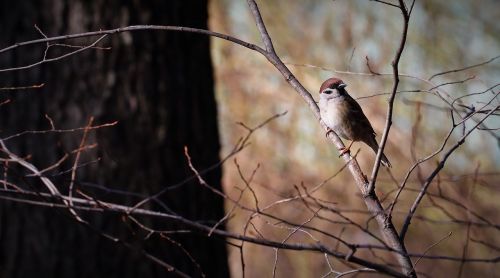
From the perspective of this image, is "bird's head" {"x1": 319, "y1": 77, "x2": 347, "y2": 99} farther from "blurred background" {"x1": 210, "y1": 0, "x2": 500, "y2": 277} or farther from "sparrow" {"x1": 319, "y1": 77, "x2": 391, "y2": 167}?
"blurred background" {"x1": 210, "y1": 0, "x2": 500, "y2": 277}

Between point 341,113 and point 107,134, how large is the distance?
133 centimetres

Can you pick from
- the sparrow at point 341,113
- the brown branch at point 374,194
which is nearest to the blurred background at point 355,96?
the sparrow at point 341,113

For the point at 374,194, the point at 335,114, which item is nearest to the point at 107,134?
the point at 335,114

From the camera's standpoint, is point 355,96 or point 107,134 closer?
point 107,134

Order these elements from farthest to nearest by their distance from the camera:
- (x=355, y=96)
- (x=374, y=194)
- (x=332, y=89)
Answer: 1. (x=355, y=96)
2. (x=332, y=89)
3. (x=374, y=194)

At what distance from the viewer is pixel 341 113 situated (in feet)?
12.8

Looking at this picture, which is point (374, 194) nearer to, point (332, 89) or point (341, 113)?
point (341, 113)

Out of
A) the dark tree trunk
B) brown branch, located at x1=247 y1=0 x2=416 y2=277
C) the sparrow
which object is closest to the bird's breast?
the sparrow

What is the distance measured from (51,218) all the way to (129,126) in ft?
2.20

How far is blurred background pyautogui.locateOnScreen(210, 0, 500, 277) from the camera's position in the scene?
20.0 feet

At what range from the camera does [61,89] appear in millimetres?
3916

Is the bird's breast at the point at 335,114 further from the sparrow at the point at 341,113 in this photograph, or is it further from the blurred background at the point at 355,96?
the blurred background at the point at 355,96

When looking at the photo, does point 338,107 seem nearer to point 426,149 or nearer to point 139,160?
point 139,160

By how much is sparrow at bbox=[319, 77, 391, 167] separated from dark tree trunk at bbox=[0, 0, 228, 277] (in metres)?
0.80
